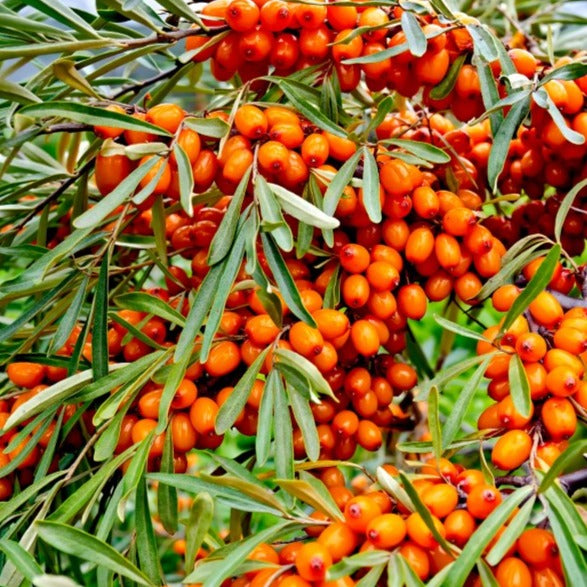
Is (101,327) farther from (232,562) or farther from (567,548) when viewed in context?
(567,548)

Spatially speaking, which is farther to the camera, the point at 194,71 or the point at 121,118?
the point at 194,71

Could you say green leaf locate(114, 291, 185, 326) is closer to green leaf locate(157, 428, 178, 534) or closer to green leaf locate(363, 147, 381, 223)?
green leaf locate(157, 428, 178, 534)

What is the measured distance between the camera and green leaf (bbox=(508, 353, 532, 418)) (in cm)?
60

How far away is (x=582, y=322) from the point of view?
2.19 feet

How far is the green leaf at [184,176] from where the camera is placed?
0.60 metres

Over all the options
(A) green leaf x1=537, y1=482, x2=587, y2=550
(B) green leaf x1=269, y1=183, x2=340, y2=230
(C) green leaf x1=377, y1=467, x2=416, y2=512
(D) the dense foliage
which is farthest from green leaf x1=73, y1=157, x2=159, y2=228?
(A) green leaf x1=537, y1=482, x2=587, y2=550

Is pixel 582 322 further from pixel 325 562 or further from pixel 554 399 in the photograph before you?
pixel 325 562

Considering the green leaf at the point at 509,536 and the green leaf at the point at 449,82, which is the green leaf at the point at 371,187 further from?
the green leaf at the point at 509,536

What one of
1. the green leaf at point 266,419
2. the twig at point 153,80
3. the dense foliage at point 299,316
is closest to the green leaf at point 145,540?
the dense foliage at point 299,316

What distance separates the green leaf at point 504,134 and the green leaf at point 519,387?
0.18m

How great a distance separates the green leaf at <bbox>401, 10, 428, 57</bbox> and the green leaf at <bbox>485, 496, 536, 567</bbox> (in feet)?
1.29

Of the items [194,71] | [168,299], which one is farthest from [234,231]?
[194,71]

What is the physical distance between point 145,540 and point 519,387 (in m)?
0.35

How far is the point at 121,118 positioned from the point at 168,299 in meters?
0.26
